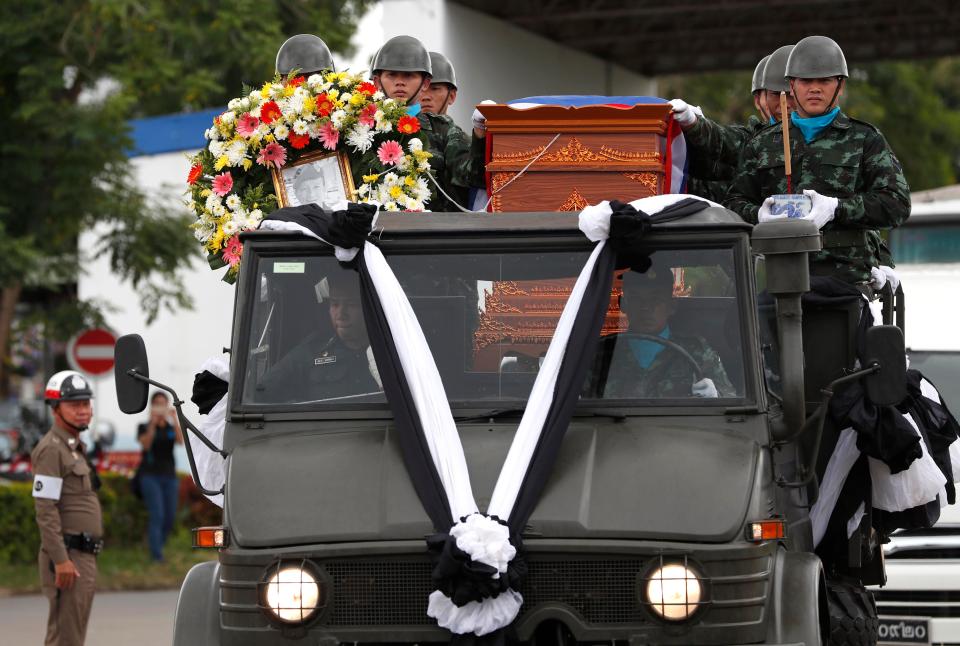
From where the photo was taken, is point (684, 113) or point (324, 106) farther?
point (324, 106)

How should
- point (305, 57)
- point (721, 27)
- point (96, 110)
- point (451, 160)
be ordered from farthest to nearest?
point (721, 27), point (96, 110), point (305, 57), point (451, 160)

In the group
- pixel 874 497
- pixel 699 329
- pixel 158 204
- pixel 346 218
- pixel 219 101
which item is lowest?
pixel 874 497

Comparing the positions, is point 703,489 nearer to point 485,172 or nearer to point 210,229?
point 485,172

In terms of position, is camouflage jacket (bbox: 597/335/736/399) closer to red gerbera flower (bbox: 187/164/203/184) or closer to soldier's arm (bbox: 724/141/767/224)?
soldier's arm (bbox: 724/141/767/224)

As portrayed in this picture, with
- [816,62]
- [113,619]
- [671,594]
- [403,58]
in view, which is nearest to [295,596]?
[671,594]

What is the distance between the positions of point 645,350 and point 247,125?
2.48 m

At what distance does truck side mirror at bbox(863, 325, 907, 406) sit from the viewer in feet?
21.0

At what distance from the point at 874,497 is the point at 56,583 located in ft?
17.6

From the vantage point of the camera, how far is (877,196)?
7.81 m

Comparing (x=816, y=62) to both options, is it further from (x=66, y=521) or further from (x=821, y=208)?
(x=66, y=521)

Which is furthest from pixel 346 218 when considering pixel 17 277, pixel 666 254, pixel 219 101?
pixel 219 101

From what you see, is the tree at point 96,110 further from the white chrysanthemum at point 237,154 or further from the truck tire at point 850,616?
the truck tire at point 850,616

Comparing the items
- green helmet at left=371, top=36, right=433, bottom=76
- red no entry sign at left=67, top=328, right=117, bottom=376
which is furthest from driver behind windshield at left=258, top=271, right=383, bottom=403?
red no entry sign at left=67, top=328, right=117, bottom=376

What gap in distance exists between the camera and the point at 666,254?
6.49 metres
